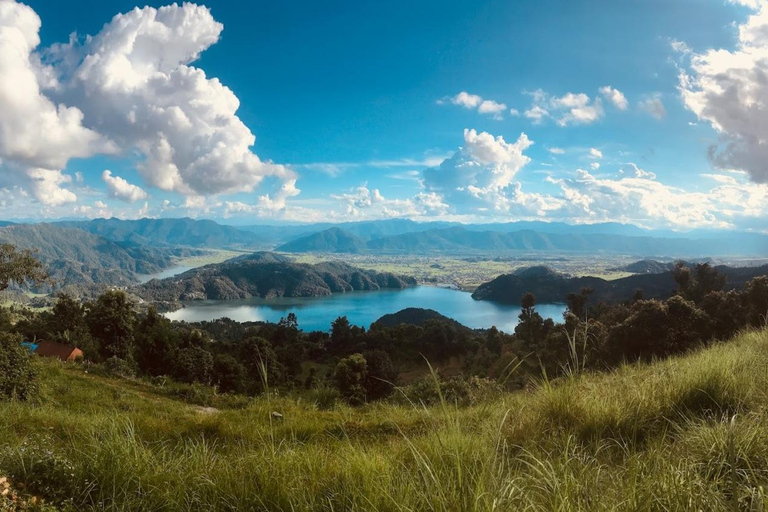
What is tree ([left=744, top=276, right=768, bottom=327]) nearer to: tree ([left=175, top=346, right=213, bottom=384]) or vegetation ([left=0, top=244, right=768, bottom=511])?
vegetation ([left=0, top=244, right=768, bottom=511])

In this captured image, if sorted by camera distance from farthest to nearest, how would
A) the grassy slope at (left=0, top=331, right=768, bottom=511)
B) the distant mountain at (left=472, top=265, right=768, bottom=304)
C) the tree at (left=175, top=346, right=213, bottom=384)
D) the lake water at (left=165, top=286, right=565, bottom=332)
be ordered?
the lake water at (left=165, top=286, right=565, bottom=332), the distant mountain at (left=472, top=265, right=768, bottom=304), the tree at (left=175, top=346, right=213, bottom=384), the grassy slope at (left=0, top=331, right=768, bottom=511)

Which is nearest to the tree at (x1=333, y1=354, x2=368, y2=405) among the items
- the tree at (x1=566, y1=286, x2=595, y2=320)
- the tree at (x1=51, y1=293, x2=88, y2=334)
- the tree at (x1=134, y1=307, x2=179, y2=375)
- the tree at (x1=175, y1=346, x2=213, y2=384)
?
the tree at (x1=175, y1=346, x2=213, y2=384)

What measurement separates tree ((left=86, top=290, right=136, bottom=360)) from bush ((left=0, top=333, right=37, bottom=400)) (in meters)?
19.4

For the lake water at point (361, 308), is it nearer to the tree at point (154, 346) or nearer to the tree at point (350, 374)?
→ the tree at point (154, 346)

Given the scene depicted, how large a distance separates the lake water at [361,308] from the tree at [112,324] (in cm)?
6623

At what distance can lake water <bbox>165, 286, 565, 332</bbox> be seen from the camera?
9856 centimetres

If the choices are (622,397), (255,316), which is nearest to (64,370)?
(622,397)

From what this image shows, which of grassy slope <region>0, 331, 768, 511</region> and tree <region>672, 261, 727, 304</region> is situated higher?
grassy slope <region>0, 331, 768, 511</region>

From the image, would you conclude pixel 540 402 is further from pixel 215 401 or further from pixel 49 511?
pixel 215 401

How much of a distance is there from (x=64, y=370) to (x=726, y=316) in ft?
99.8

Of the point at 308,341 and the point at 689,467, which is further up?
the point at 689,467

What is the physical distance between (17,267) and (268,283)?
5835 inches

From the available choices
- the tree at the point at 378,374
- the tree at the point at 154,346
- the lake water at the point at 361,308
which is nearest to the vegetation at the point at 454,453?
the tree at the point at 154,346

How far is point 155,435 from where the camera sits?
182 inches
